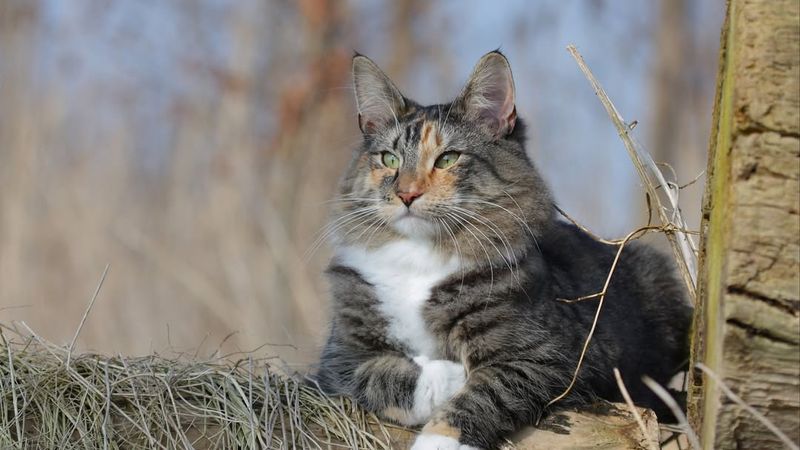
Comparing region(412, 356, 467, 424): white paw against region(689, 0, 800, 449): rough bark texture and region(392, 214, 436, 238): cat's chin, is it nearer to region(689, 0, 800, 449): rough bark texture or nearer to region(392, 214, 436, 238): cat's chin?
region(392, 214, 436, 238): cat's chin

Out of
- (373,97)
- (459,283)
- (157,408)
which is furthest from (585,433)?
(373,97)

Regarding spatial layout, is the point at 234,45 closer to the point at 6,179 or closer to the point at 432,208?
the point at 6,179

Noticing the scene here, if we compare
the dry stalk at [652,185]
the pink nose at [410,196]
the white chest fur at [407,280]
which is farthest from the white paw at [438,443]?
the dry stalk at [652,185]

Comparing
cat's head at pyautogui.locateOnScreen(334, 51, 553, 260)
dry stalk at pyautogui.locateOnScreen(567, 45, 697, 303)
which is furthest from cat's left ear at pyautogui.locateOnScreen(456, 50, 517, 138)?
dry stalk at pyautogui.locateOnScreen(567, 45, 697, 303)

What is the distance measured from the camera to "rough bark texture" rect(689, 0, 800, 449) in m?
1.64

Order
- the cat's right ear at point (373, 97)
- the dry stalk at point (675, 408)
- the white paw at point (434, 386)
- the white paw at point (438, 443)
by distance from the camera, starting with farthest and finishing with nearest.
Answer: the cat's right ear at point (373, 97)
the white paw at point (434, 386)
the white paw at point (438, 443)
the dry stalk at point (675, 408)

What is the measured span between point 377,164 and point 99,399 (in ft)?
3.54

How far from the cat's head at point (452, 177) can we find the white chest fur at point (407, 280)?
0.14 feet

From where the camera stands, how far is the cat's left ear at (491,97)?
105 inches

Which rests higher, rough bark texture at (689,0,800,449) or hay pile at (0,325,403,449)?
rough bark texture at (689,0,800,449)

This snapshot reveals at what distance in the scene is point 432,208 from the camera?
251 centimetres

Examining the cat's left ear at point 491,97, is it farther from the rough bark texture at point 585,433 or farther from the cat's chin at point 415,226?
the rough bark texture at point 585,433

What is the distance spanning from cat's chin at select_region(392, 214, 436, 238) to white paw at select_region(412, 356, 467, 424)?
379 mm

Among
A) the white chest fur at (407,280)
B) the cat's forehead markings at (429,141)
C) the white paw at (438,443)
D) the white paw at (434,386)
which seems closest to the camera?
the white paw at (438,443)
